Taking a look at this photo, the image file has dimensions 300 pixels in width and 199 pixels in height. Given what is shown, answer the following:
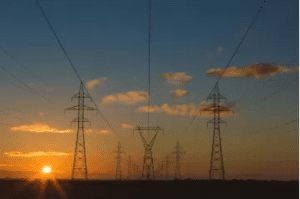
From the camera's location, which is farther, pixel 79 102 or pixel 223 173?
pixel 223 173

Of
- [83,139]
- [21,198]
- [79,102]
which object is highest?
[79,102]

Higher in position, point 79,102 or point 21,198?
point 79,102

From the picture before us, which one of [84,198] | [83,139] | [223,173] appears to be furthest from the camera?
[223,173]

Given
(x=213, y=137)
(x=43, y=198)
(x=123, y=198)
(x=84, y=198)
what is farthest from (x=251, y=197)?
(x=213, y=137)

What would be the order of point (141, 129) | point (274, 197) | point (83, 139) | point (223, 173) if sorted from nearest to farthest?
point (274, 197)
point (83, 139)
point (223, 173)
point (141, 129)

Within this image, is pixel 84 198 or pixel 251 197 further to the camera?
pixel 251 197

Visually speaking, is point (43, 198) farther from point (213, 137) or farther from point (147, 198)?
point (213, 137)

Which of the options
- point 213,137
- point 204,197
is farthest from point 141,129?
point 204,197

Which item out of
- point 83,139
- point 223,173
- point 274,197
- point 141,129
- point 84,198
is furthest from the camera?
point 141,129

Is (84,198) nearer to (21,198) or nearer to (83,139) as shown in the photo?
(21,198)
